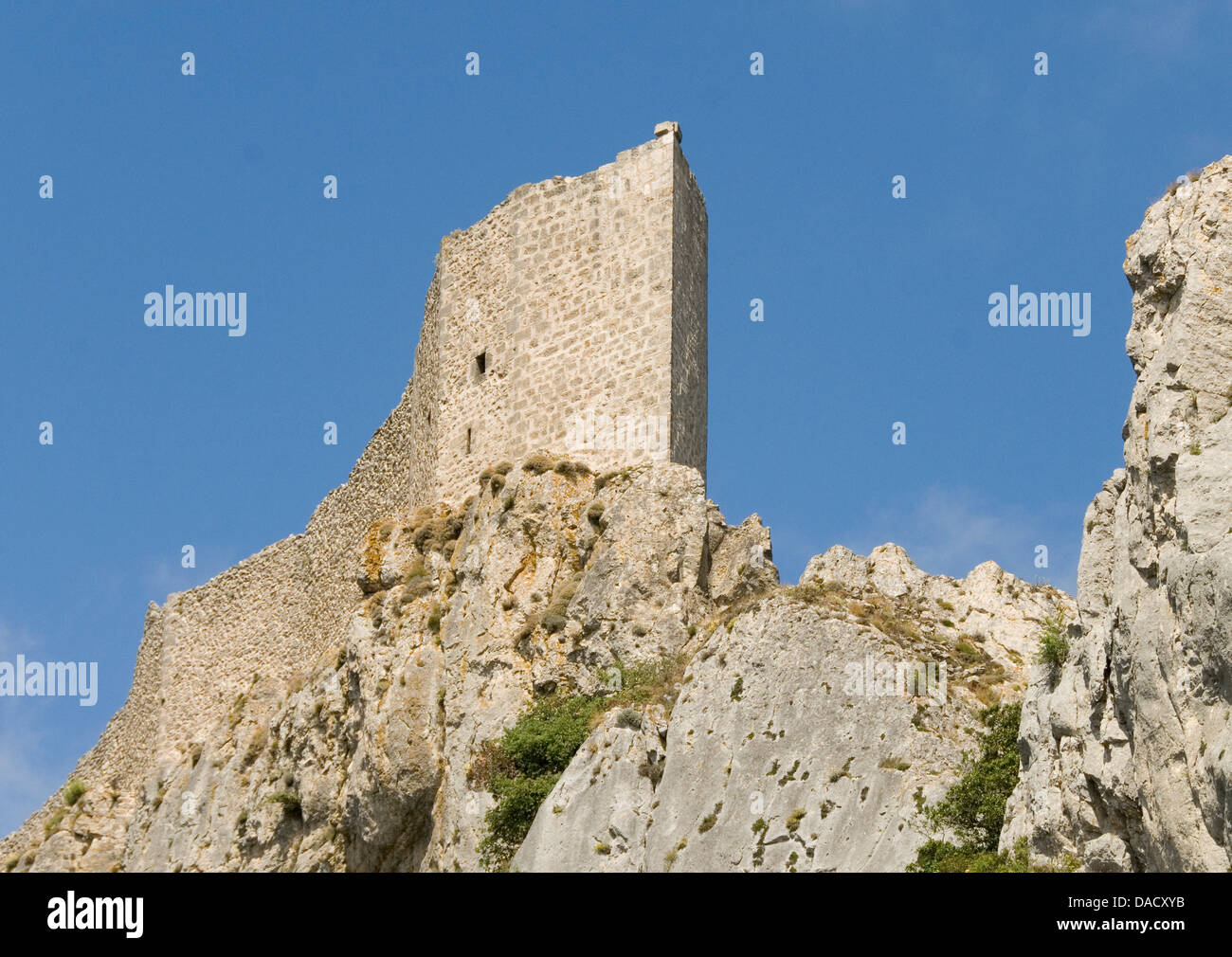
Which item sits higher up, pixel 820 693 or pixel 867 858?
pixel 820 693

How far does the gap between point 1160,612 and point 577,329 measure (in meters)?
16.2

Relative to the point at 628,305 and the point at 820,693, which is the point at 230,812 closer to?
the point at 628,305

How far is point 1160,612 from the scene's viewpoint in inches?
554

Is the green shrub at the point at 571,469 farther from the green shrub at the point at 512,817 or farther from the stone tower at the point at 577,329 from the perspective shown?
the green shrub at the point at 512,817

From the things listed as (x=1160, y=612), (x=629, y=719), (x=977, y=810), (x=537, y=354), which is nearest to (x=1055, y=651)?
(x=977, y=810)

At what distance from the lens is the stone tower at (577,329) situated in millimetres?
28141

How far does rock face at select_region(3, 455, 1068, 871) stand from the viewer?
787 inches

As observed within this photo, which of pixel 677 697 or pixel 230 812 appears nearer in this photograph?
pixel 677 697

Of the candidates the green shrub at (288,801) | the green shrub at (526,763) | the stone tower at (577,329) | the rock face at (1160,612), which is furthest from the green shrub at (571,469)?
the rock face at (1160,612)

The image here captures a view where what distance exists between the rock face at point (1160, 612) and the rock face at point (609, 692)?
127 inches
